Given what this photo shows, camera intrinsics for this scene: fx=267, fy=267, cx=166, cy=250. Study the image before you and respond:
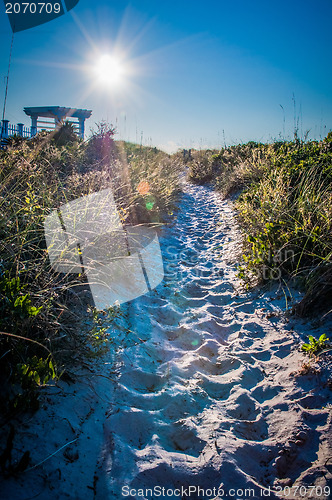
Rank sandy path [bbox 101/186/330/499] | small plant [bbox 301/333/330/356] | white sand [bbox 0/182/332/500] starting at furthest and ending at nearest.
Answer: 1. small plant [bbox 301/333/330/356]
2. sandy path [bbox 101/186/330/499]
3. white sand [bbox 0/182/332/500]

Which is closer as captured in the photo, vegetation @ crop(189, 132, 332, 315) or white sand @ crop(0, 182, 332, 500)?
white sand @ crop(0, 182, 332, 500)

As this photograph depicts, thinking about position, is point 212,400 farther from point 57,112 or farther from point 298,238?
point 57,112

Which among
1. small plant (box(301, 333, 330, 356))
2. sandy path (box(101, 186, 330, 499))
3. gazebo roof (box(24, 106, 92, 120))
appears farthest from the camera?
gazebo roof (box(24, 106, 92, 120))

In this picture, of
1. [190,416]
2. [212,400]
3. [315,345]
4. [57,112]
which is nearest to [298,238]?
[315,345]

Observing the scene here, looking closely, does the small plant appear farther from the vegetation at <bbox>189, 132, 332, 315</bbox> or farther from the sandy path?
the vegetation at <bbox>189, 132, 332, 315</bbox>

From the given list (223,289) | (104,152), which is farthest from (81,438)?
(104,152)

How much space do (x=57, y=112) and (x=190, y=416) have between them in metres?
17.7

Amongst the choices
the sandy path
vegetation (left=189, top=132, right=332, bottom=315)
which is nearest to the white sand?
the sandy path

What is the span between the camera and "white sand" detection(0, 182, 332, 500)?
1328 mm

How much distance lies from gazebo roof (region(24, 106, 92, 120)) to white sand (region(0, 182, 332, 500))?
16.3 meters

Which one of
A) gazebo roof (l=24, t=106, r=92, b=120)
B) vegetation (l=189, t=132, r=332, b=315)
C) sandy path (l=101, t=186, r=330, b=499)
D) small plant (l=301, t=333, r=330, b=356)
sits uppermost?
gazebo roof (l=24, t=106, r=92, b=120)

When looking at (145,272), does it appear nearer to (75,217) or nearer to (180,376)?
(75,217)

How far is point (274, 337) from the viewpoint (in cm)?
242

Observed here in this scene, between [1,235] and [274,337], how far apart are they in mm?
2574
